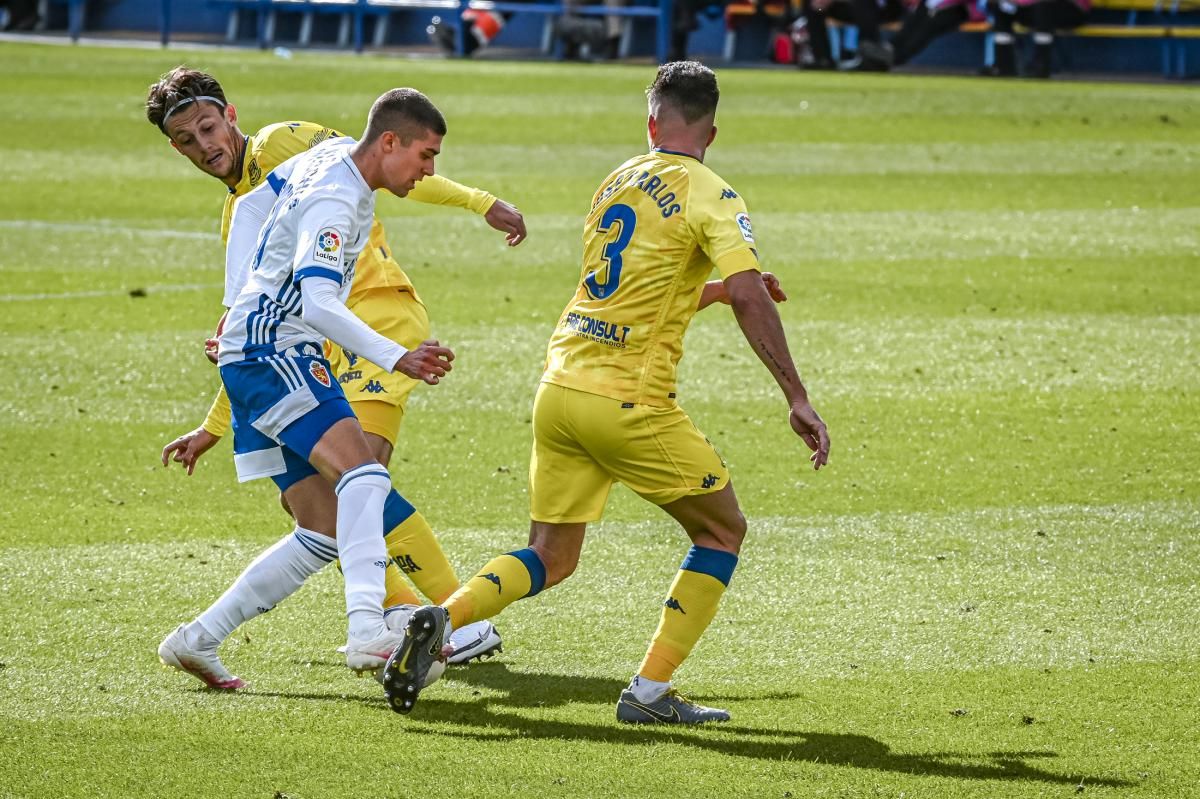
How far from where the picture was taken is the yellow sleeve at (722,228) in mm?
4961

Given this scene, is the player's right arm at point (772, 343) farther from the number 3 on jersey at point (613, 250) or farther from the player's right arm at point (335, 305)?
the player's right arm at point (335, 305)

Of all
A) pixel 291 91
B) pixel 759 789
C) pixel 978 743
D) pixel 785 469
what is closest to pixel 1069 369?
pixel 785 469

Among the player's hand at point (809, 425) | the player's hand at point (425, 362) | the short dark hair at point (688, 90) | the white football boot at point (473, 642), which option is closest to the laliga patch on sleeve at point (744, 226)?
the short dark hair at point (688, 90)

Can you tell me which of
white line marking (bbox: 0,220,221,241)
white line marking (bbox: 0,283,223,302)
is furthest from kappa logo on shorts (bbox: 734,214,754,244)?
white line marking (bbox: 0,220,221,241)

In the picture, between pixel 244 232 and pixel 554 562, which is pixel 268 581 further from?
pixel 244 232

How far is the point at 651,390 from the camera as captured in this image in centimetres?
518

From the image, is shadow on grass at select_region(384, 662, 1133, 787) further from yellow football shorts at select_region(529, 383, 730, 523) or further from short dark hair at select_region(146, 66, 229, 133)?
short dark hair at select_region(146, 66, 229, 133)

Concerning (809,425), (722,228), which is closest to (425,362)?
(722,228)

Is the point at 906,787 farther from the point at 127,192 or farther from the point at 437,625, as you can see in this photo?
the point at 127,192

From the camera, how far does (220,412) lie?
5.74 metres

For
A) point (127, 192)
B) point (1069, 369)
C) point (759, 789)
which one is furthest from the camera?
point (127, 192)

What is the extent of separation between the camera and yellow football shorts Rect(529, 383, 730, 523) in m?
5.15

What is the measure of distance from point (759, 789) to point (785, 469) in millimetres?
3898

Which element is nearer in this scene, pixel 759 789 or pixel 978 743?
pixel 759 789
